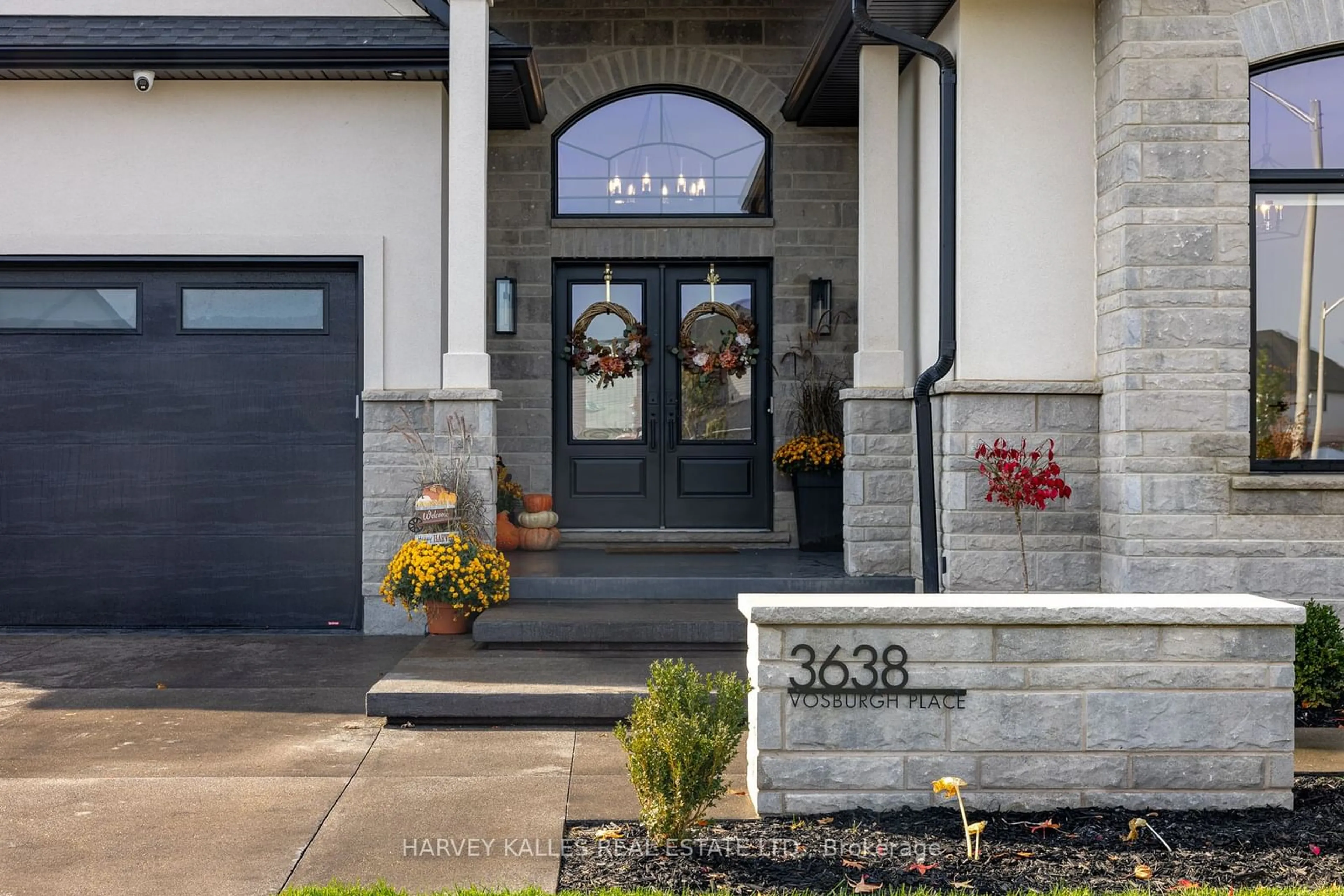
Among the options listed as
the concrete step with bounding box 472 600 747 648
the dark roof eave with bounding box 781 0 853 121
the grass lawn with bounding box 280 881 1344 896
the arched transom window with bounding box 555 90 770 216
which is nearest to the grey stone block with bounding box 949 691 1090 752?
the grass lawn with bounding box 280 881 1344 896

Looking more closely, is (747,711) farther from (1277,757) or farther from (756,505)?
(756,505)

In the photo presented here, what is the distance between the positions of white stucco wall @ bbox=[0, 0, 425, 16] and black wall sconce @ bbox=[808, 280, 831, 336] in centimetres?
385

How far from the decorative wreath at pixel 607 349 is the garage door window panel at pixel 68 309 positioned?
Answer: 11.5 ft

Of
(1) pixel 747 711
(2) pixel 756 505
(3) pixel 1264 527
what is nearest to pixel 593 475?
(2) pixel 756 505

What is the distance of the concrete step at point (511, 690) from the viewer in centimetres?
554

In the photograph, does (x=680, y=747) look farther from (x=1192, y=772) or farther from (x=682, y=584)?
(x=682, y=584)

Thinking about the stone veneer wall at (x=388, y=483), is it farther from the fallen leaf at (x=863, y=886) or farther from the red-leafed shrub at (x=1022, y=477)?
the fallen leaf at (x=863, y=886)

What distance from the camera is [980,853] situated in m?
3.76

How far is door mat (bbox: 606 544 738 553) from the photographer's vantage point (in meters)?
9.46

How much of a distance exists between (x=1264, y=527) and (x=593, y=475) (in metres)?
5.45

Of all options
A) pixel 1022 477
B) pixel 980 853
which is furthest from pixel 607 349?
pixel 980 853

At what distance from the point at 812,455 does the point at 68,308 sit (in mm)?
5424

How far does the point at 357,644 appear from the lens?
300 inches

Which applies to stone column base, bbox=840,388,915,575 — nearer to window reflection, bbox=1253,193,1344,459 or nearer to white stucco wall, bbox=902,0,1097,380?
white stucco wall, bbox=902,0,1097,380
